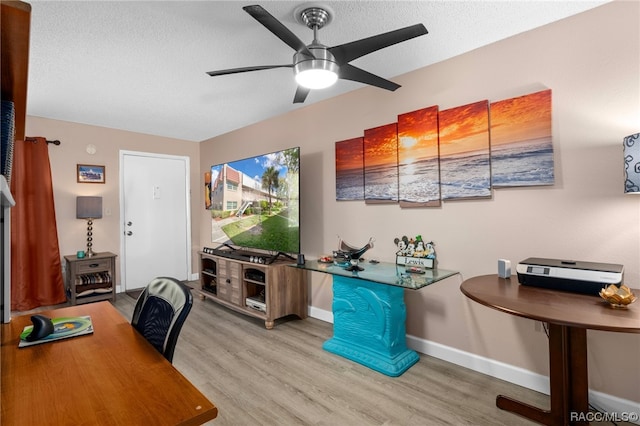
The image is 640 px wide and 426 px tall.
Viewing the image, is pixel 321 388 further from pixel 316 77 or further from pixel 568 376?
pixel 316 77

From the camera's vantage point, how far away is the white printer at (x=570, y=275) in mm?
1562

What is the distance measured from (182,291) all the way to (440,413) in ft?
5.42

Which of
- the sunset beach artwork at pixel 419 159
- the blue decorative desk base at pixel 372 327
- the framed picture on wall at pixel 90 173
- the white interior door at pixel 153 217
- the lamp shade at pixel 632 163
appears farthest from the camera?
the white interior door at pixel 153 217

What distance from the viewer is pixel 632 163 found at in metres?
1.56

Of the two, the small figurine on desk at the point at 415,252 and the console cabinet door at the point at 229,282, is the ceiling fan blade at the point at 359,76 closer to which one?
the small figurine on desk at the point at 415,252

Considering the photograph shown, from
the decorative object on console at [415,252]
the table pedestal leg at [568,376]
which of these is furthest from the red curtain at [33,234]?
the table pedestal leg at [568,376]

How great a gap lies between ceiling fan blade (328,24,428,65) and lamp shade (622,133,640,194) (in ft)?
3.75

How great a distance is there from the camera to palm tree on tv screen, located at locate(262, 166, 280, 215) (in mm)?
3465

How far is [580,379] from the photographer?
167 centimetres

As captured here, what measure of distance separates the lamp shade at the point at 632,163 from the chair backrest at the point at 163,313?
2132 mm

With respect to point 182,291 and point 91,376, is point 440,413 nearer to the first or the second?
point 182,291

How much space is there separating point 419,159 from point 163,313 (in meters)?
2.16

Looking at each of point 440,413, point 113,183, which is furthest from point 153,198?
point 440,413

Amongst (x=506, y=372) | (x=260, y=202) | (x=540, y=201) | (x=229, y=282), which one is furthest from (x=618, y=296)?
(x=229, y=282)
